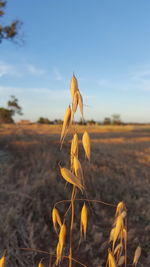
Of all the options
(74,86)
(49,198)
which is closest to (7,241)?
(49,198)

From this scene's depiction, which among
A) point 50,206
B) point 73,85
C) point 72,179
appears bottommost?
point 50,206

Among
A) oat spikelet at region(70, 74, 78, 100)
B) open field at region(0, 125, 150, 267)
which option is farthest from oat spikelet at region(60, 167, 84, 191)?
open field at region(0, 125, 150, 267)

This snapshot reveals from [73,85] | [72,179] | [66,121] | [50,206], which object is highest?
[73,85]

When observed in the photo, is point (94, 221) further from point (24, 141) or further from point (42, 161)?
point (24, 141)

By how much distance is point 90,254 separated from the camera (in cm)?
233

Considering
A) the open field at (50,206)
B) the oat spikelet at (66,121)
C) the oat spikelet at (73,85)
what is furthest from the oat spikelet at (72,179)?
the open field at (50,206)

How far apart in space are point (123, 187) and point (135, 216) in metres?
0.72

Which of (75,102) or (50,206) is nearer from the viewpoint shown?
(75,102)

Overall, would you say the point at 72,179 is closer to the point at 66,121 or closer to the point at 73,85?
the point at 66,121

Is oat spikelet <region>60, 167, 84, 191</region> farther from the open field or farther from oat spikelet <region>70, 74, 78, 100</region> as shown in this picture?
the open field

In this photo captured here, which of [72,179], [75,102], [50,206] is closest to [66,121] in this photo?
[75,102]

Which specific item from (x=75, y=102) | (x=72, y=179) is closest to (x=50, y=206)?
(x=72, y=179)

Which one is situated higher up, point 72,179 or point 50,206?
point 72,179

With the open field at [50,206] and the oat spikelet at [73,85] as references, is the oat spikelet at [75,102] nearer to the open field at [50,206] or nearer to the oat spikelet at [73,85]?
the oat spikelet at [73,85]
